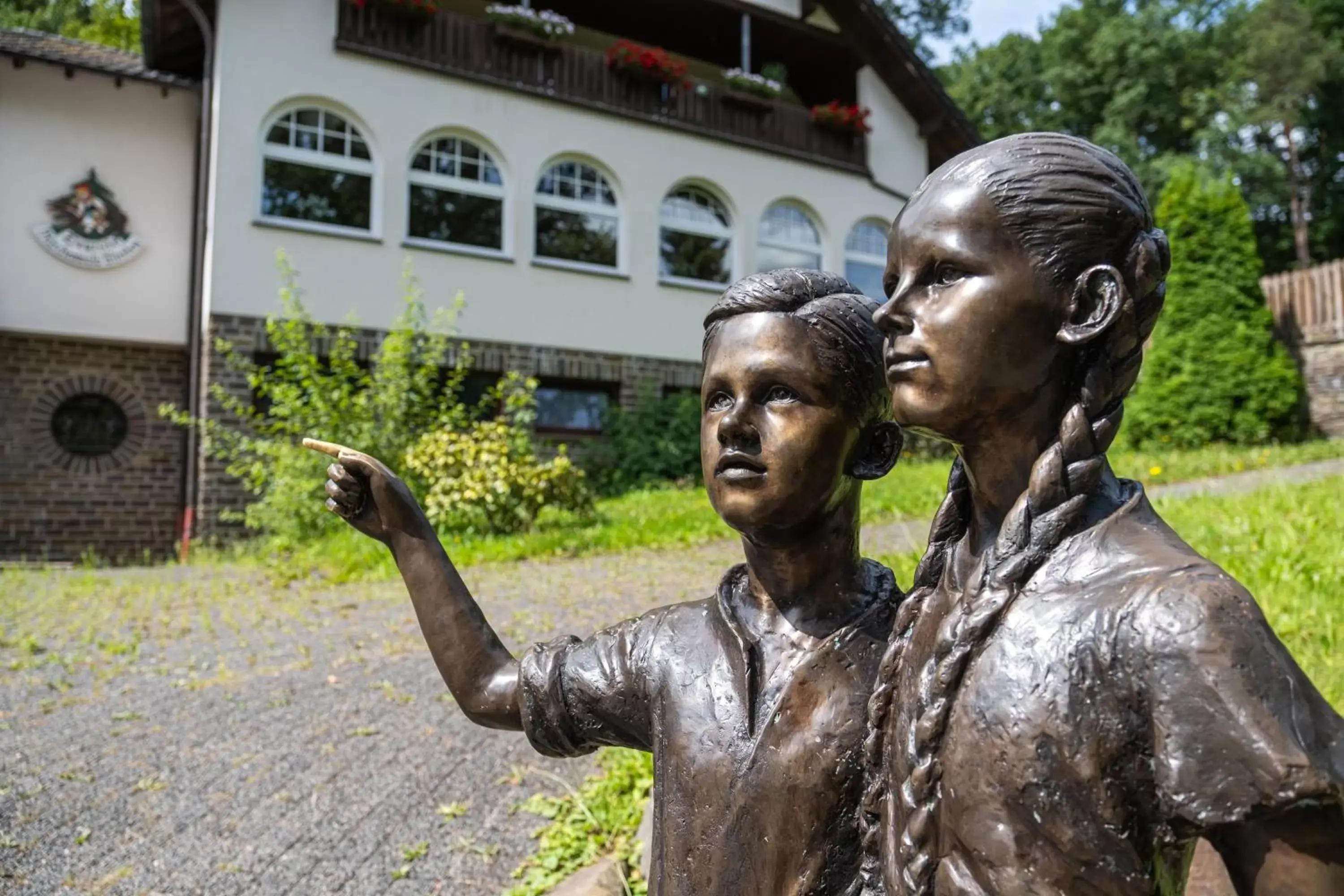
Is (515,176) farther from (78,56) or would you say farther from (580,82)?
(78,56)

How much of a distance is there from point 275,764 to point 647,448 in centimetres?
908

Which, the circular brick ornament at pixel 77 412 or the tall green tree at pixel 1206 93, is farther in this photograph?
the tall green tree at pixel 1206 93

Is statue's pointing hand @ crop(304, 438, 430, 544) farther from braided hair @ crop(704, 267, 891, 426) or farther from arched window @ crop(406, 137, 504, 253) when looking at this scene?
A: arched window @ crop(406, 137, 504, 253)

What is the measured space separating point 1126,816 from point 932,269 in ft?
1.90

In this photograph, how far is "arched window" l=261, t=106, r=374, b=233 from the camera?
1159cm

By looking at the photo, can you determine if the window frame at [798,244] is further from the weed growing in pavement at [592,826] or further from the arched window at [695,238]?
the weed growing in pavement at [592,826]

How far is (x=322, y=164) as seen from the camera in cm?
1187

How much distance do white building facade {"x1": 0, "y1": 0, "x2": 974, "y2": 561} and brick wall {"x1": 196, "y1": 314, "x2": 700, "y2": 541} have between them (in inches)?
1.3

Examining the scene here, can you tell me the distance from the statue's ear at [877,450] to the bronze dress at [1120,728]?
405mm

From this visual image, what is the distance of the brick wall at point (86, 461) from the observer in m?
11.4

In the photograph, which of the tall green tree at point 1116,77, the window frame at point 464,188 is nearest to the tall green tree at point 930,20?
the tall green tree at point 1116,77

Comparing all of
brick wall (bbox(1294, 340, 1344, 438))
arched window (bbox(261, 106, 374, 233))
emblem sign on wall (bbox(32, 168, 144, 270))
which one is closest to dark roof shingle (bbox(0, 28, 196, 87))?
emblem sign on wall (bbox(32, 168, 144, 270))

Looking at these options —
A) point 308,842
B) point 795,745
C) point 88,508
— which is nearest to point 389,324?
point 88,508

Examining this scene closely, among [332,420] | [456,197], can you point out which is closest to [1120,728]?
[332,420]
